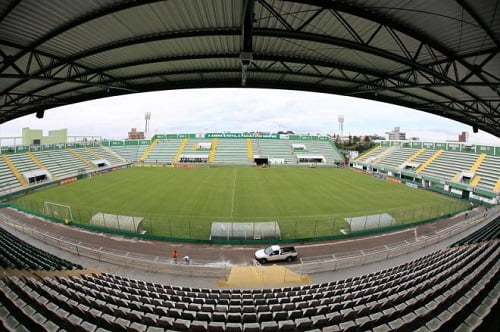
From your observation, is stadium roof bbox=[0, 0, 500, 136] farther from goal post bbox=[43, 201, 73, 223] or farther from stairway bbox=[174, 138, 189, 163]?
stairway bbox=[174, 138, 189, 163]

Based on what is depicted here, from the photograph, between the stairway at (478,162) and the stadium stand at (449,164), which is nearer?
the stairway at (478,162)

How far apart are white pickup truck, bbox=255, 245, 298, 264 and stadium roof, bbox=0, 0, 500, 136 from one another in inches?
376

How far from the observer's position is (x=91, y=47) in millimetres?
9062

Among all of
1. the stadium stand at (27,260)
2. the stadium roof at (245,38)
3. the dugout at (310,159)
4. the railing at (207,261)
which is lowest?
the railing at (207,261)

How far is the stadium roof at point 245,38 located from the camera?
21.2ft

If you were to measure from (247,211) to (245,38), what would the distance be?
17.2 meters

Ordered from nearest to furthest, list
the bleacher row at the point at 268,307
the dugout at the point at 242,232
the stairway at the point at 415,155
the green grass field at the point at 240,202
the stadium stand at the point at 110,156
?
the bleacher row at the point at 268,307 → the dugout at the point at 242,232 → the green grass field at the point at 240,202 → the stairway at the point at 415,155 → the stadium stand at the point at 110,156

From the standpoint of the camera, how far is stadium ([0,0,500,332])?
591 cm

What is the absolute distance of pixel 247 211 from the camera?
21.7 metres

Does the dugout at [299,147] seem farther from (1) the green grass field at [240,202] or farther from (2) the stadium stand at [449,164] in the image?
(2) the stadium stand at [449,164]

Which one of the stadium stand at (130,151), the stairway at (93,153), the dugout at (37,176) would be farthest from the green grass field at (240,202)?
the stadium stand at (130,151)

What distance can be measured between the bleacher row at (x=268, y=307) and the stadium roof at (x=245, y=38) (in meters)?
6.98

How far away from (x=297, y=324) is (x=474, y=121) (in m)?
23.5

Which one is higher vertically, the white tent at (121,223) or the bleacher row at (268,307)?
the bleacher row at (268,307)
